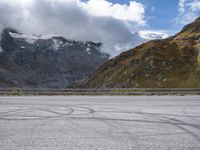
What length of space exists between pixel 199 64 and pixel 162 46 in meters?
23.1

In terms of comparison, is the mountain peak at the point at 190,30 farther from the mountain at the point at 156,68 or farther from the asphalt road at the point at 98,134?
the asphalt road at the point at 98,134

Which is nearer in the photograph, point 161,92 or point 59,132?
point 59,132

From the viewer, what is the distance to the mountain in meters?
101

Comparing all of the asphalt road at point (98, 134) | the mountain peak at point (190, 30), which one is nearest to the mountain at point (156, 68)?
the mountain peak at point (190, 30)

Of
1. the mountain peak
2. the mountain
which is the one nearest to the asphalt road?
the mountain

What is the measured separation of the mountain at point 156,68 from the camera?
101125mm

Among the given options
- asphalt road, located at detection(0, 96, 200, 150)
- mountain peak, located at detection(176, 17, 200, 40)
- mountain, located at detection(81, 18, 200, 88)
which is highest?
mountain peak, located at detection(176, 17, 200, 40)

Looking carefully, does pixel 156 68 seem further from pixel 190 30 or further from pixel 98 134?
pixel 98 134

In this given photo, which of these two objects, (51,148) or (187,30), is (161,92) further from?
(187,30)

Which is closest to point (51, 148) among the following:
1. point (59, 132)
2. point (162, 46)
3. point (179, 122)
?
point (59, 132)

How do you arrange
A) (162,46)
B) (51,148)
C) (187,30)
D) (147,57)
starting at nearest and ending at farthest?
(51,148) → (147,57) → (162,46) → (187,30)

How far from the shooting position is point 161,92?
37688mm

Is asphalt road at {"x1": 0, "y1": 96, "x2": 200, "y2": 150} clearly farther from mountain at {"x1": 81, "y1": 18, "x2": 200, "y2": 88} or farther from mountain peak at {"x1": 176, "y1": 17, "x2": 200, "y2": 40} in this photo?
mountain peak at {"x1": 176, "y1": 17, "x2": 200, "y2": 40}

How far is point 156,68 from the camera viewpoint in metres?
110
